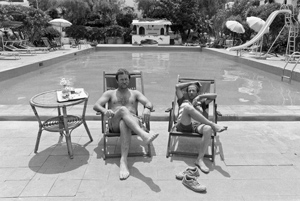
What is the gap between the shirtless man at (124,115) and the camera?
267cm

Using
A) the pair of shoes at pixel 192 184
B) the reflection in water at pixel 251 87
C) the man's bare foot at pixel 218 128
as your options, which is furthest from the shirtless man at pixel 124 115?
the reflection in water at pixel 251 87

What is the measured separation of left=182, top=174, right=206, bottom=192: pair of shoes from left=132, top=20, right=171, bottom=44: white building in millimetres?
25878

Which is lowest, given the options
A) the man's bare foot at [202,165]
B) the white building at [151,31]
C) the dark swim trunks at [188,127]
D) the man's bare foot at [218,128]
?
the man's bare foot at [202,165]

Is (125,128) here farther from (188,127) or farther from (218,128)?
(218,128)

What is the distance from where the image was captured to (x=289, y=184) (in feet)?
8.06

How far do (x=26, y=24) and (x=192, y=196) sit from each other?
57.6 ft

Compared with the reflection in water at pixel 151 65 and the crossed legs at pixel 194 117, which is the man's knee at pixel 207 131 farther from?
the reflection in water at pixel 151 65

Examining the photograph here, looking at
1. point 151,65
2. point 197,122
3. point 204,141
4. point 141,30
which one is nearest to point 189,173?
point 204,141

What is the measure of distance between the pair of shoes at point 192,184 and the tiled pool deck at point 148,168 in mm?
49

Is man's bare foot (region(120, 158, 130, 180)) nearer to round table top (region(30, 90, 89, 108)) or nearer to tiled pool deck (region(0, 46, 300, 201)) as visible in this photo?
tiled pool deck (region(0, 46, 300, 201))

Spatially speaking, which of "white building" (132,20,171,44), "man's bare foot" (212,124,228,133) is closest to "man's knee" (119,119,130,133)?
"man's bare foot" (212,124,228,133)

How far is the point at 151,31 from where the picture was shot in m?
28.4

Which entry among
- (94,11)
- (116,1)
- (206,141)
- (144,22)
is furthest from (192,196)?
(116,1)

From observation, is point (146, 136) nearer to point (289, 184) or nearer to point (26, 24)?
point (289, 184)
